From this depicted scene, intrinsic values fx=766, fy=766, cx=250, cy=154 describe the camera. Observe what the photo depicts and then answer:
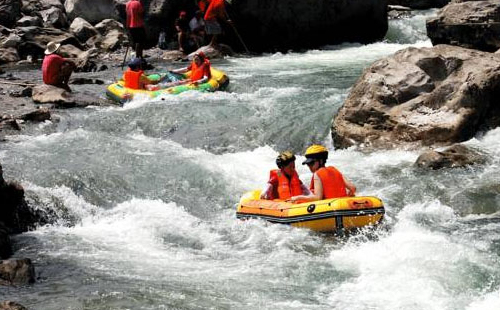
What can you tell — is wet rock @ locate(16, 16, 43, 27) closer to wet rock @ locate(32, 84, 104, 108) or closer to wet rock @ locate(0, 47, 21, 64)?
wet rock @ locate(0, 47, 21, 64)

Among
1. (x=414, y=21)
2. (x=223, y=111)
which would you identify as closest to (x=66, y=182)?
(x=223, y=111)

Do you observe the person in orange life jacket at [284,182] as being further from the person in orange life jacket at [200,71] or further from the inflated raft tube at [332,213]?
the person in orange life jacket at [200,71]

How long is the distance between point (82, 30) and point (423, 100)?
1426cm

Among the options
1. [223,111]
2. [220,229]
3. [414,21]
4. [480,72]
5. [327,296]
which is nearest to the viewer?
[327,296]

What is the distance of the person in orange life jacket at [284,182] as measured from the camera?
939cm

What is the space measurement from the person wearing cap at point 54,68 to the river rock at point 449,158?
26.7ft

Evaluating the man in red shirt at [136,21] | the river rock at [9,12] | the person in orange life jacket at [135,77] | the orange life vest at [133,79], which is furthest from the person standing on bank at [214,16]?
the river rock at [9,12]

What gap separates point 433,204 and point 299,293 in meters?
3.29

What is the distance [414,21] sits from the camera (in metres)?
25.6

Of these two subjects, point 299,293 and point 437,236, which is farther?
point 437,236

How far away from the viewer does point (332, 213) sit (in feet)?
28.9

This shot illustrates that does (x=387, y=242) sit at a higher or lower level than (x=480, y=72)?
lower

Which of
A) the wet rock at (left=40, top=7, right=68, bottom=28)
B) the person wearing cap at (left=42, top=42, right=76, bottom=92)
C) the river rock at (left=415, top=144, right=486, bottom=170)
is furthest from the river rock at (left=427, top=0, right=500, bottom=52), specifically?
the wet rock at (left=40, top=7, right=68, bottom=28)

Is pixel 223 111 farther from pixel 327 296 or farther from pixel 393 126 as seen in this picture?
pixel 327 296
